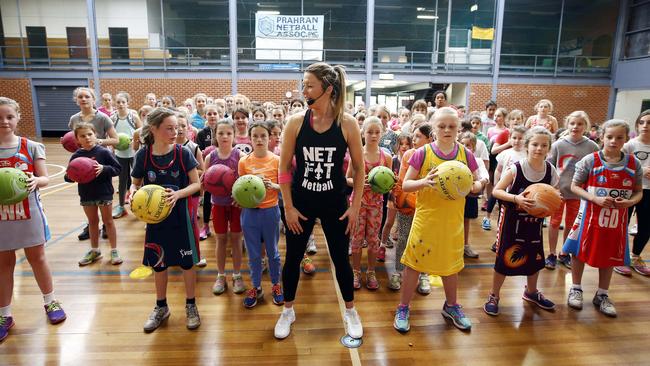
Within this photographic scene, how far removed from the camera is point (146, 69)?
13.9 m

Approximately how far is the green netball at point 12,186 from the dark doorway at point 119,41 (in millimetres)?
14820

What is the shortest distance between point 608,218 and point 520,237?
31.6 inches

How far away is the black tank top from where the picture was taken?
2.28m

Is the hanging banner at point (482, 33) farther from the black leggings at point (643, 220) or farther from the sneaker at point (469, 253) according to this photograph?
the sneaker at point (469, 253)

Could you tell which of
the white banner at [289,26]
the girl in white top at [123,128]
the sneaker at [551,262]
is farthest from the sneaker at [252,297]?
the white banner at [289,26]

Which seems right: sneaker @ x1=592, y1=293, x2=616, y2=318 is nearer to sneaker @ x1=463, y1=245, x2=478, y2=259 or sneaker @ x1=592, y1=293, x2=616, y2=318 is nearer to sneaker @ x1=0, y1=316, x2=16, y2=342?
sneaker @ x1=463, y1=245, x2=478, y2=259

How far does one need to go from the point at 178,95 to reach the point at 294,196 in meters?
13.1

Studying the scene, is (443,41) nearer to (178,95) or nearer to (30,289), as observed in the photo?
(178,95)

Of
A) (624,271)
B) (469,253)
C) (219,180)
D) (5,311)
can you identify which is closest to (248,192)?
(219,180)

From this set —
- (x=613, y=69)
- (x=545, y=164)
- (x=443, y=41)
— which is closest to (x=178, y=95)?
(x=443, y=41)

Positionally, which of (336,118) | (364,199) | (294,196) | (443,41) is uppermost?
(443,41)

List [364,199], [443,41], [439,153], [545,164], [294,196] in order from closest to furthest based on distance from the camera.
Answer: [294,196]
[439,153]
[545,164]
[364,199]
[443,41]

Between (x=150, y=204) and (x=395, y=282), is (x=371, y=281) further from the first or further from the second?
(x=150, y=204)

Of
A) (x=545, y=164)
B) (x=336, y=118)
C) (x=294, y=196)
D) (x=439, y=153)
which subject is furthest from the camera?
(x=545, y=164)
